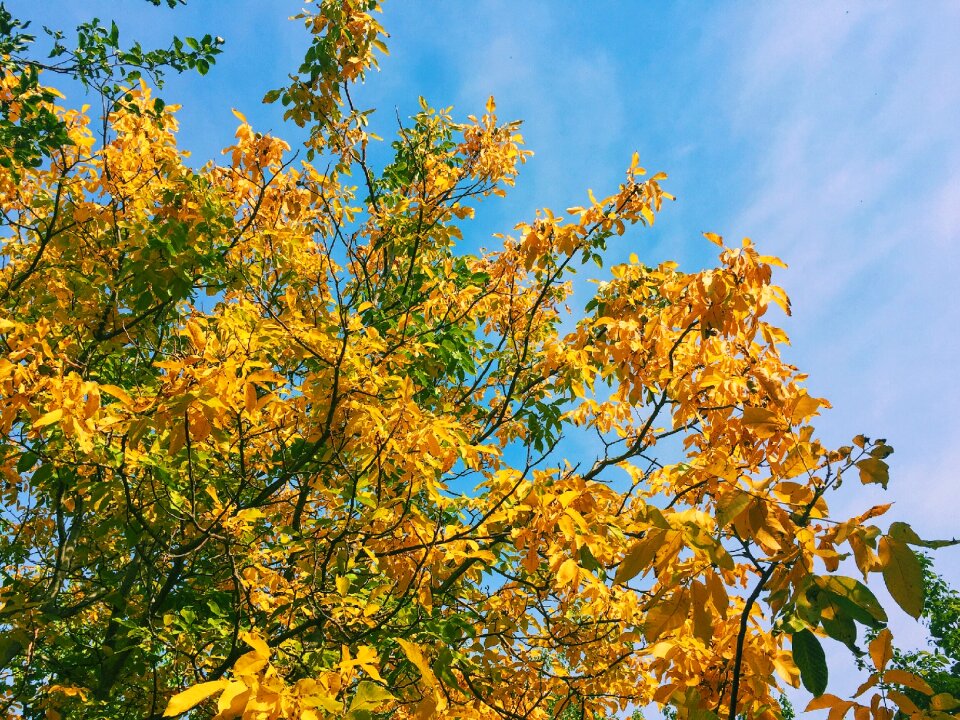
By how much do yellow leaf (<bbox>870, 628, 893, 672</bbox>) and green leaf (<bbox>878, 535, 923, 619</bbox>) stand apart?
222mm

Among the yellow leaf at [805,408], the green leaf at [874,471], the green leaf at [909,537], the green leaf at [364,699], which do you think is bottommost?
the green leaf at [364,699]

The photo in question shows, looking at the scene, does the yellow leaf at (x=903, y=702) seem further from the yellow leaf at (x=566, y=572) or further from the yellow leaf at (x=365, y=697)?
the yellow leaf at (x=365, y=697)

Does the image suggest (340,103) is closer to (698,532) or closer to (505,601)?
(505,601)

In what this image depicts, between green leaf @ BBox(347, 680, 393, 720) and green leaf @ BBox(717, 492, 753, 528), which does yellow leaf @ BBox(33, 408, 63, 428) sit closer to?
green leaf @ BBox(347, 680, 393, 720)

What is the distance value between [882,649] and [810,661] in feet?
0.74

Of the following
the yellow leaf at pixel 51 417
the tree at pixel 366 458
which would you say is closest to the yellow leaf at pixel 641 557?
the tree at pixel 366 458

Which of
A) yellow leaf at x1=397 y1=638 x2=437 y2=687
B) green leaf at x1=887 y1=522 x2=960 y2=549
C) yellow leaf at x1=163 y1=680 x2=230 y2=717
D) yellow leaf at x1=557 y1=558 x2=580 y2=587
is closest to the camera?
green leaf at x1=887 y1=522 x2=960 y2=549

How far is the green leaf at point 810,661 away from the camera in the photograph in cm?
158

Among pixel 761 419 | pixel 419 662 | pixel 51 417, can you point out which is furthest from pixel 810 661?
pixel 51 417

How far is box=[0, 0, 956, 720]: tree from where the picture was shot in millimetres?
1946

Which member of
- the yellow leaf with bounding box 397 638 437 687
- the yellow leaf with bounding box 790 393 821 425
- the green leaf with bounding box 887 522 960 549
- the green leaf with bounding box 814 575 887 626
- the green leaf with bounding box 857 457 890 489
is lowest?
the yellow leaf with bounding box 397 638 437 687

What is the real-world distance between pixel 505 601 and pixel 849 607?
139 inches

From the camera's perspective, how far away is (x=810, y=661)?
159 centimetres

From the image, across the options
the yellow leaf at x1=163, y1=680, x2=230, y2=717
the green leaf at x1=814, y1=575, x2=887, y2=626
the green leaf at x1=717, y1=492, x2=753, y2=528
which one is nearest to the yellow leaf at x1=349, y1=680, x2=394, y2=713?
the yellow leaf at x1=163, y1=680, x2=230, y2=717
